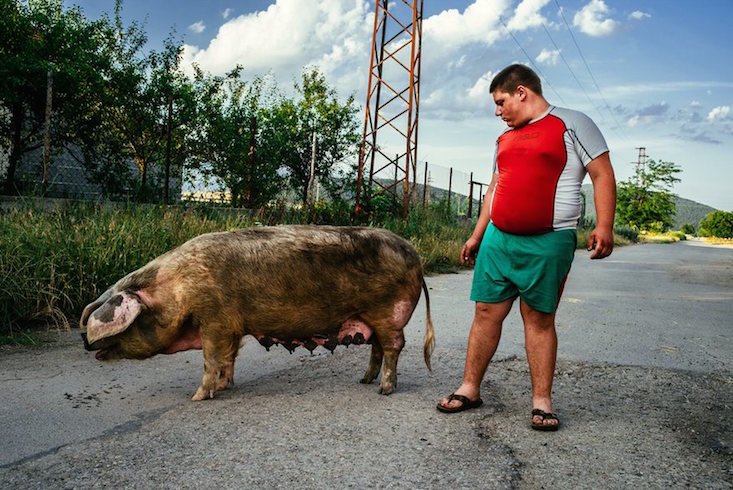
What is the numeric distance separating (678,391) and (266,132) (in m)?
15.9

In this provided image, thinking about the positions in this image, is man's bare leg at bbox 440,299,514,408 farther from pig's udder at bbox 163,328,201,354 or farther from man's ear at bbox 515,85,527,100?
pig's udder at bbox 163,328,201,354

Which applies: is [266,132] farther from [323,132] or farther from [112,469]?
[112,469]

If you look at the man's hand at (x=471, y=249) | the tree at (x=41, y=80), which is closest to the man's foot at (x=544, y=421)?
the man's hand at (x=471, y=249)

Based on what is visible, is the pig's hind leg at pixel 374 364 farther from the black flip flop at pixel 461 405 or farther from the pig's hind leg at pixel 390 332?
the black flip flop at pixel 461 405

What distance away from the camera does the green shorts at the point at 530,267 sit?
2.96 metres

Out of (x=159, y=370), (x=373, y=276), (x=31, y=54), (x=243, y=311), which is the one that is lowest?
(x=159, y=370)

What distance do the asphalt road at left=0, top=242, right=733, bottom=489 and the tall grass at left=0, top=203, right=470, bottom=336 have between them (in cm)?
37

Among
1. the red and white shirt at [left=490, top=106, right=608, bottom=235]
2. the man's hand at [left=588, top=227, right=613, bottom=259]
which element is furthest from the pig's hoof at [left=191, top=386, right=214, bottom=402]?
the man's hand at [left=588, top=227, right=613, bottom=259]

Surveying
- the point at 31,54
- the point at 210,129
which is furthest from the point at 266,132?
the point at 31,54

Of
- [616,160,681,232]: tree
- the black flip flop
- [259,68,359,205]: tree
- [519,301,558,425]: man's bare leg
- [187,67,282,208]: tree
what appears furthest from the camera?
[616,160,681,232]: tree

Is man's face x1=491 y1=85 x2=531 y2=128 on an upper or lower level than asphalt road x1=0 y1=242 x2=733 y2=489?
upper

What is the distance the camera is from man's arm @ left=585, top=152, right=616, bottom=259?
292 centimetres

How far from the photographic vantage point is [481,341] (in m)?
3.21

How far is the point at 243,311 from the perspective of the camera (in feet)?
10.6
